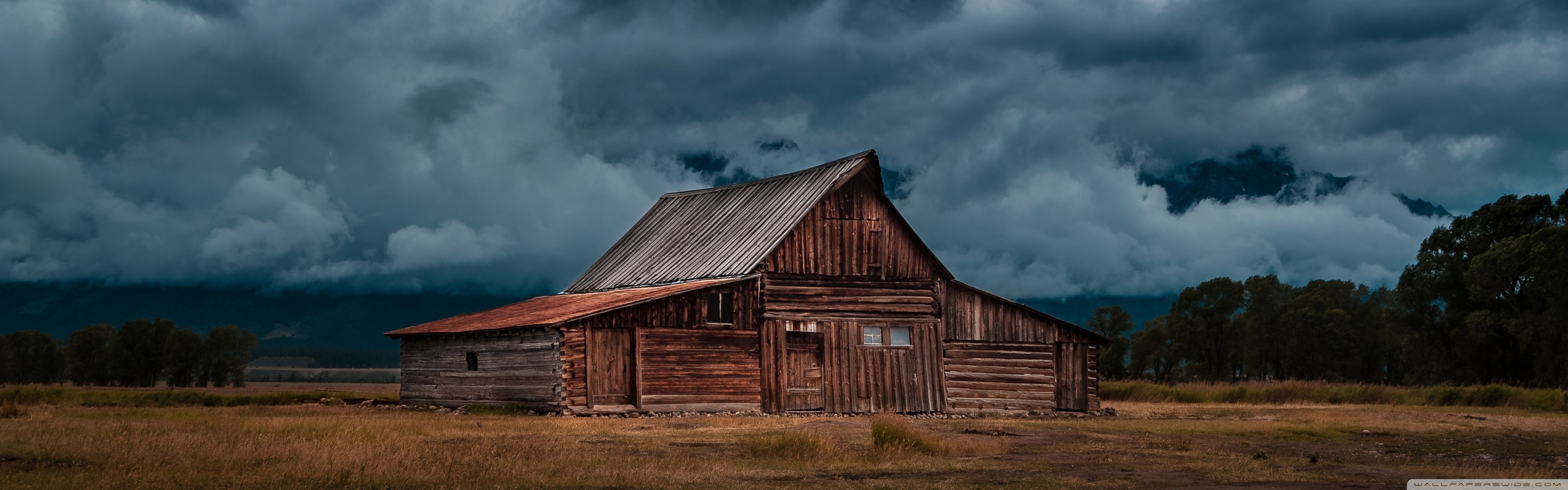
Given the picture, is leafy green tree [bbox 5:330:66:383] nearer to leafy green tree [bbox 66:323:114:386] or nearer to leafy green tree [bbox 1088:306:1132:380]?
leafy green tree [bbox 66:323:114:386]

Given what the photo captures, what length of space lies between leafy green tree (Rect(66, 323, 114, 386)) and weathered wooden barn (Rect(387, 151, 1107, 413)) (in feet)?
205

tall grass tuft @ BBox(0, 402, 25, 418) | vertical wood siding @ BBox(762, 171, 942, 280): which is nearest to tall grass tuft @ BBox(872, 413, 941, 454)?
vertical wood siding @ BBox(762, 171, 942, 280)

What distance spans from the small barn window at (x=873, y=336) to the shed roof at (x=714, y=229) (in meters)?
3.64

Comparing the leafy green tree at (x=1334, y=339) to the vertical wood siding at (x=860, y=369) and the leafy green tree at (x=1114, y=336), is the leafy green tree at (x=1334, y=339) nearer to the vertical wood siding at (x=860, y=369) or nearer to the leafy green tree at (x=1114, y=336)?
the leafy green tree at (x=1114, y=336)

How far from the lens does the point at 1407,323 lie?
208 ft

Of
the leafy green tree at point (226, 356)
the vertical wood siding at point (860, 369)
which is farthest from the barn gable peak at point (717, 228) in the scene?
the leafy green tree at point (226, 356)

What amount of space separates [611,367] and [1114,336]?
6176 centimetres

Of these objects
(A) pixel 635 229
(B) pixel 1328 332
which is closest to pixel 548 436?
(A) pixel 635 229

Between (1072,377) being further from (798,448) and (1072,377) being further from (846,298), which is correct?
(798,448)

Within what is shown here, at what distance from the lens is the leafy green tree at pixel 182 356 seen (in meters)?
90.3

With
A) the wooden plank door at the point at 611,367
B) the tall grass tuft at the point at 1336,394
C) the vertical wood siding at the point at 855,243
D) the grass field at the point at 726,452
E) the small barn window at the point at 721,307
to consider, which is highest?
the vertical wood siding at the point at 855,243

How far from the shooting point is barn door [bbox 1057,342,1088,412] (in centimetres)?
3741

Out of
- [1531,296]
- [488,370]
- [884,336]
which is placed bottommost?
[488,370]

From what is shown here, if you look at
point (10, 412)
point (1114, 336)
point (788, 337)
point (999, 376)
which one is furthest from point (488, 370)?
point (1114, 336)
